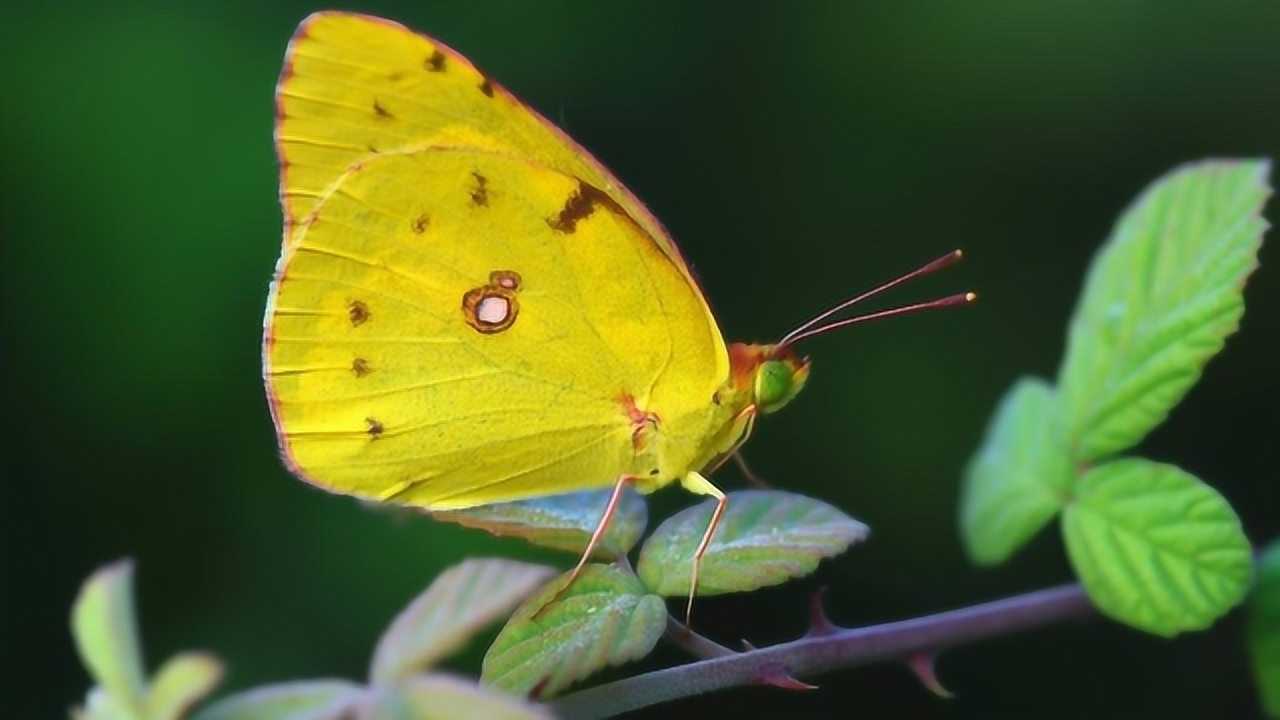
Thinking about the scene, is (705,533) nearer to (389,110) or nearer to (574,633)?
(574,633)

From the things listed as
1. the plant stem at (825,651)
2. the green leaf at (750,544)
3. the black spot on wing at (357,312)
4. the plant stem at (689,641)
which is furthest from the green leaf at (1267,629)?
the black spot on wing at (357,312)

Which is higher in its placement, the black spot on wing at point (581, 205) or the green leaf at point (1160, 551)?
the black spot on wing at point (581, 205)

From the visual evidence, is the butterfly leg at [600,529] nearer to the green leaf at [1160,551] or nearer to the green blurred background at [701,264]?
the green leaf at [1160,551]

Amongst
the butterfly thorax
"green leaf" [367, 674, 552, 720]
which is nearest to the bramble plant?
"green leaf" [367, 674, 552, 720]

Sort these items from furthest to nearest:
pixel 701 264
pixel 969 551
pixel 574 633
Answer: pixel 701 264 → pixel 969 551 → pixel 574 633

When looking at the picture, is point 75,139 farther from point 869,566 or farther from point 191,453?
point 869,566

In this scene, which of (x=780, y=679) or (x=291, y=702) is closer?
(x=291, y=702)

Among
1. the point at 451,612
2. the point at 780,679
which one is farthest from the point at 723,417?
the point at 451,612
